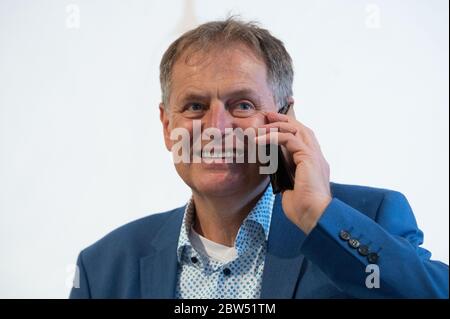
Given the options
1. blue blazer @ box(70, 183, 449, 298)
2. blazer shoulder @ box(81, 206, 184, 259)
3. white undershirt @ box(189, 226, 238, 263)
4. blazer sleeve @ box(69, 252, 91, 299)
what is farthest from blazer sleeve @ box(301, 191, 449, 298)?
blazer sleeve @ box(69, 252, 91, 299)

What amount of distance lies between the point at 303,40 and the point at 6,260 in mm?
1551

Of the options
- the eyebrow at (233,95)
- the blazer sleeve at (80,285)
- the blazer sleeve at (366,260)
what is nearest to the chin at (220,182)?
the eyebrow at (233,95)

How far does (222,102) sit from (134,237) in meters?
0.60

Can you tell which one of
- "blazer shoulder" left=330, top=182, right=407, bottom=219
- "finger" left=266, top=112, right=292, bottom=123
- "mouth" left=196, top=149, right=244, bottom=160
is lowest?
"blazer shoulder" left=330, top=182, right=407, bottom=219

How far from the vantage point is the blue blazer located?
5.15ft

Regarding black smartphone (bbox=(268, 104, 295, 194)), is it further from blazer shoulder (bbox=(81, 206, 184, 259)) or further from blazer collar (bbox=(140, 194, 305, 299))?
blazer shoulder (bbox=(81, 206, 184, 259))

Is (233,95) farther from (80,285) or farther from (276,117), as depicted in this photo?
(80,285)

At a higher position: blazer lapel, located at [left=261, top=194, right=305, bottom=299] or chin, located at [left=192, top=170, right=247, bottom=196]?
chin, located at [left=192, top=170, right=247, bottom=196]

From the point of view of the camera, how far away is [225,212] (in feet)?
6.52

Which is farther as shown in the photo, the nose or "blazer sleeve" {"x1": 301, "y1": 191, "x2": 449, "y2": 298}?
the nose

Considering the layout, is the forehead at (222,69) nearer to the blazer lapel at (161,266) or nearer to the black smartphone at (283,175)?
the black smartphone at (283,175)

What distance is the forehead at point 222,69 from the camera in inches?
75.5

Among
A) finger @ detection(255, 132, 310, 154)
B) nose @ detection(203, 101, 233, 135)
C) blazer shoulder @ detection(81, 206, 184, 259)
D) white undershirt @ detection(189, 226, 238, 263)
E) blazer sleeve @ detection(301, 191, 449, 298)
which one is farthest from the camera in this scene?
blazer shoulder @ detection(81, 206, 184, 259)

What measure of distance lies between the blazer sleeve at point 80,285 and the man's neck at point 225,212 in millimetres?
427
